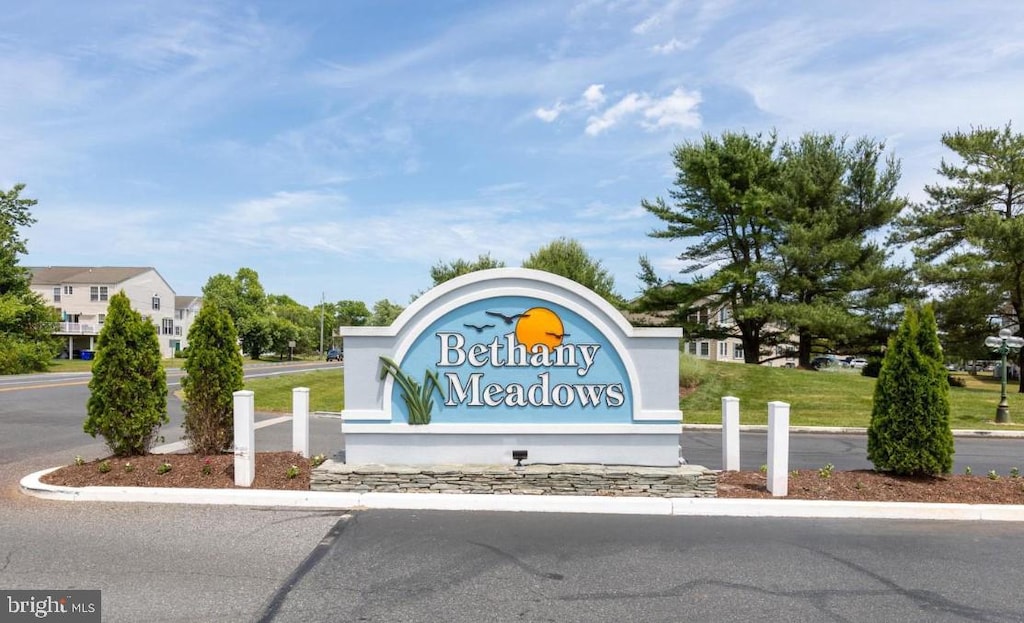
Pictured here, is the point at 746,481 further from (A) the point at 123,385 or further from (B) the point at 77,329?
(B) the point at 77,329

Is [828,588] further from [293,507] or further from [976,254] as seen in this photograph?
[976,254]

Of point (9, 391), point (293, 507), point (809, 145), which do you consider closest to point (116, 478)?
point (293, 507)

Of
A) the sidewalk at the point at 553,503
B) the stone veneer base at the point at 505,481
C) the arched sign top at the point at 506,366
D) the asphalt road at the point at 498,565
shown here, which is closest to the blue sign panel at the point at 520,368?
the arched sign top at the point at 506,366

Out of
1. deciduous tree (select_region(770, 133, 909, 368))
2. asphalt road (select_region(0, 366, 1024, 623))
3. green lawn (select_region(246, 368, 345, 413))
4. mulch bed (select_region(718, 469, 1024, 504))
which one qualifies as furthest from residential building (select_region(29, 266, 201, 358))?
mulch bed (select_region(718, 469, 1024, 504))

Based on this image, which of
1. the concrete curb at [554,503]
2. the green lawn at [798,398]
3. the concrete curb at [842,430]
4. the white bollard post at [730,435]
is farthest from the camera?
the green lawn at [798,398]

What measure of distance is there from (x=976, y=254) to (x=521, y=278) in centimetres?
2784

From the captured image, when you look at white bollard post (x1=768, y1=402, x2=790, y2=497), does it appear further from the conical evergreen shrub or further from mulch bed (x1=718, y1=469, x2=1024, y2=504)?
the conical evergreen shrub

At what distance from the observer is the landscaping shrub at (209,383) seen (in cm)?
865

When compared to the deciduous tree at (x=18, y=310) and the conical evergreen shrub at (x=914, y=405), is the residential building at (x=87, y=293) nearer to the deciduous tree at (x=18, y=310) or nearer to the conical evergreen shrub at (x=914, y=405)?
the deciduous tree at (x=18, y=310)

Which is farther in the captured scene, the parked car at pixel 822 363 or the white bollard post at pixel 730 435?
the parked car at pixel 822 363

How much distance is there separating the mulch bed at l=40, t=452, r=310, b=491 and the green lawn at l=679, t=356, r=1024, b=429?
36.1ft

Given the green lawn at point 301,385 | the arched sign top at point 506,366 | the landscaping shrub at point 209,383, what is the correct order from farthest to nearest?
the green lawn at point 301,385, the landscaping shrub at point 209,383, the arched sign top at point 506,366

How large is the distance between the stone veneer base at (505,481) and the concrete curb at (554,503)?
0.65 ft

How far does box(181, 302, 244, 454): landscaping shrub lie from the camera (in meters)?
8.65
